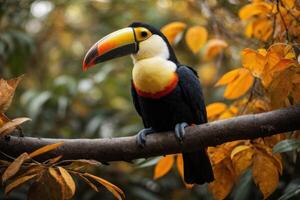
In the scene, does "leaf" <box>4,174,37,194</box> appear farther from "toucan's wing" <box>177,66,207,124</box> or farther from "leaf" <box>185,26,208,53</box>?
"leaf" <box>185,26,208,53</box>

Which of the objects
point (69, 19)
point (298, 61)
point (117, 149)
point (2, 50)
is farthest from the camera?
point (69, 19)

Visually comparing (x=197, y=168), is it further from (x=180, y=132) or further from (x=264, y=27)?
(x=264, y=27)

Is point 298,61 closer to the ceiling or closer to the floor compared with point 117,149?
closer to the ceiling

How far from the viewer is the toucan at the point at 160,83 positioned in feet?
8.94

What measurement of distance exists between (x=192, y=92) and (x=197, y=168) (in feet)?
1.46

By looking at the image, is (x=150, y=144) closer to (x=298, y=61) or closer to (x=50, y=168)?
(x=50, y=168)

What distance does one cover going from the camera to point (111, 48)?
2.75m

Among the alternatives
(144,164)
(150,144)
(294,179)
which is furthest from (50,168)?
(294,179)

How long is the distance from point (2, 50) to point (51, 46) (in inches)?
79.8

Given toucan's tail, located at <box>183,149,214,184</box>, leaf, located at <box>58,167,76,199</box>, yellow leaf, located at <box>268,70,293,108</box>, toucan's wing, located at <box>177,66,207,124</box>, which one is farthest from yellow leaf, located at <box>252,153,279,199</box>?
leaf, located at <box>58,167,76,199</box>

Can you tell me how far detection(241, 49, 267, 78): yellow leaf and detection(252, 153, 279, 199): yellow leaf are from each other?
41 cm

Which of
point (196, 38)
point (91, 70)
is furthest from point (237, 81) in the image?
point (91, 70)

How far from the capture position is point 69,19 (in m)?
6.04

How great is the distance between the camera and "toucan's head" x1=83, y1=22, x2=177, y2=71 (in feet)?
9.00
